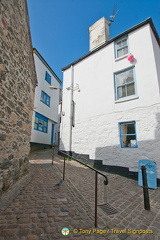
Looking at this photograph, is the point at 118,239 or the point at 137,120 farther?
the point at 137,120

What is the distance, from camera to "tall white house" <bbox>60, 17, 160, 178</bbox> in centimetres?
566

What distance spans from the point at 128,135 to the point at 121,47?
19.1ft

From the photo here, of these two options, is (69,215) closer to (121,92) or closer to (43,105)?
(121,92)

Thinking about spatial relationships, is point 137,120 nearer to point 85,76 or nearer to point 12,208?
point 85,76

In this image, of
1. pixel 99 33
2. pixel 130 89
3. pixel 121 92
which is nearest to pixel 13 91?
pixel 121 92

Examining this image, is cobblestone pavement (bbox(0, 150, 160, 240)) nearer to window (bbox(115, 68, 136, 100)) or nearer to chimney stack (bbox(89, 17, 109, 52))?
window (bbox(115, 68, 136, 100))

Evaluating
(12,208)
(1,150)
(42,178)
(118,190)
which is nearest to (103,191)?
(118,190)

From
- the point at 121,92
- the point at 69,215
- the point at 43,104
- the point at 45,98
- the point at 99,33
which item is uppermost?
the point at 99,33

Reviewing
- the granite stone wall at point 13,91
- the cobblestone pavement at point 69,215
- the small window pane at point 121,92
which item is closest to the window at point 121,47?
the small window pane at point 121,92

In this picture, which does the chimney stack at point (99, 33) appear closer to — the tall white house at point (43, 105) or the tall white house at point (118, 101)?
the tall white house at point (118, 101)

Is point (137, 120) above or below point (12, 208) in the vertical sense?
above

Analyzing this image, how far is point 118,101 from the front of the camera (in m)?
6.70

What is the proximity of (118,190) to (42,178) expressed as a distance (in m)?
2.81

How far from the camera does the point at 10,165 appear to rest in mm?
3146
